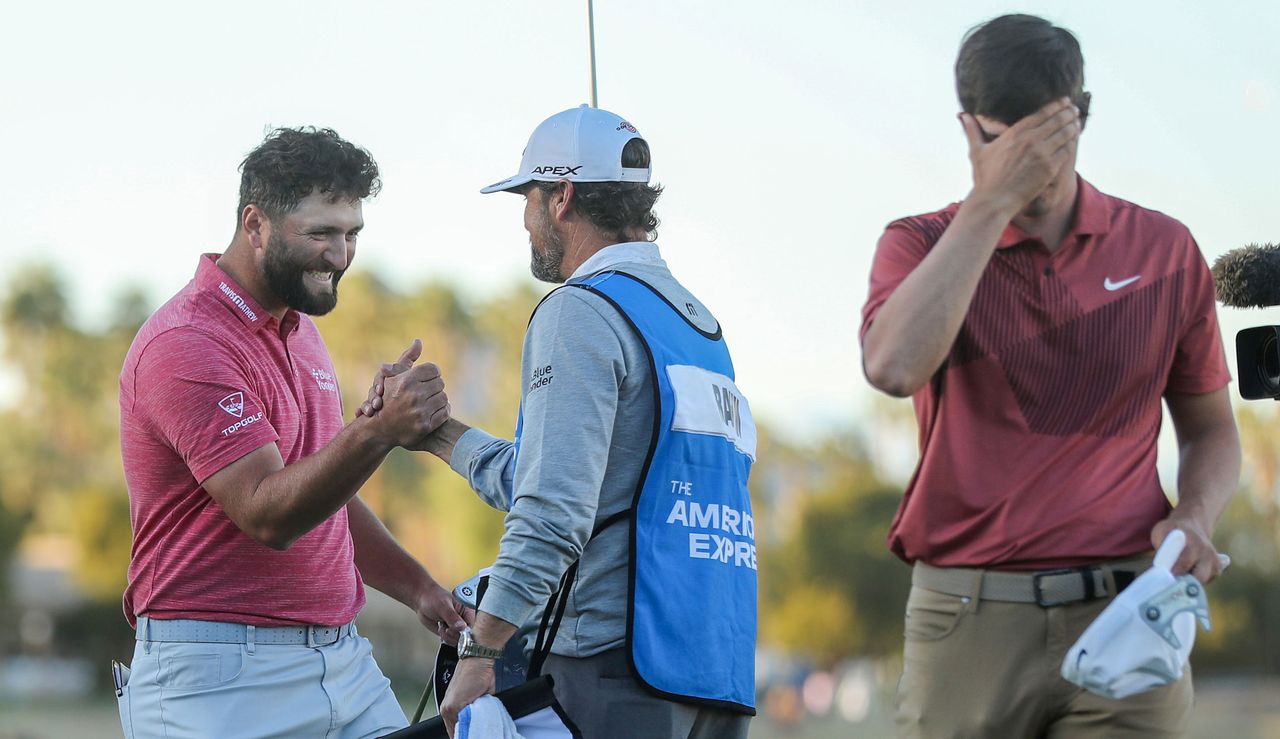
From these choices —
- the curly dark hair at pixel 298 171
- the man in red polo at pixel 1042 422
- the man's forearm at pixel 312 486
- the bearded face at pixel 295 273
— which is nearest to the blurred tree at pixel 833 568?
the curly dark hair at pixel 298 171

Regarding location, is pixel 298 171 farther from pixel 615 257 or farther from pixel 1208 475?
pixel 1208 475

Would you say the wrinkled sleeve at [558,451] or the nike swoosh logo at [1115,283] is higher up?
the nike swoosh logo at [1115,283]

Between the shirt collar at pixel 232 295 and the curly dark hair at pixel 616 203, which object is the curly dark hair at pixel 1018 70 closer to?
the curly dark hair at pixel 616 203

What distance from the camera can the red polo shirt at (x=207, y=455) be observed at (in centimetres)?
376

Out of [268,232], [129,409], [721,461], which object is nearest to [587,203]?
[721,461]

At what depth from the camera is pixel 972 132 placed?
275cm

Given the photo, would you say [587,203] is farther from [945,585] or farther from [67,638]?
[67,638]

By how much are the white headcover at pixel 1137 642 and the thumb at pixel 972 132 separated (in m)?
0.83

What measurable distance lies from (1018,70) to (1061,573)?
3.06 ft

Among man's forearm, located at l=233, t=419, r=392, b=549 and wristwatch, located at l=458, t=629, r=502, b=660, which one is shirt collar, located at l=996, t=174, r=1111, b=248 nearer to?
wristwatch, located at l=458, t=629, r=502, b=660

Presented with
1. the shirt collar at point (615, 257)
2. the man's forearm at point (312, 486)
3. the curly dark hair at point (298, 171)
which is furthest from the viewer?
the curly dark hair at point (298, 171)

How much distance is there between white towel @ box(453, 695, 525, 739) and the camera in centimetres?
305

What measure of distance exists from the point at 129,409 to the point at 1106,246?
251 centimetres

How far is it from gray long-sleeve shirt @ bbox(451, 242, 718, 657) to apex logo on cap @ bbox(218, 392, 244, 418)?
84cm
